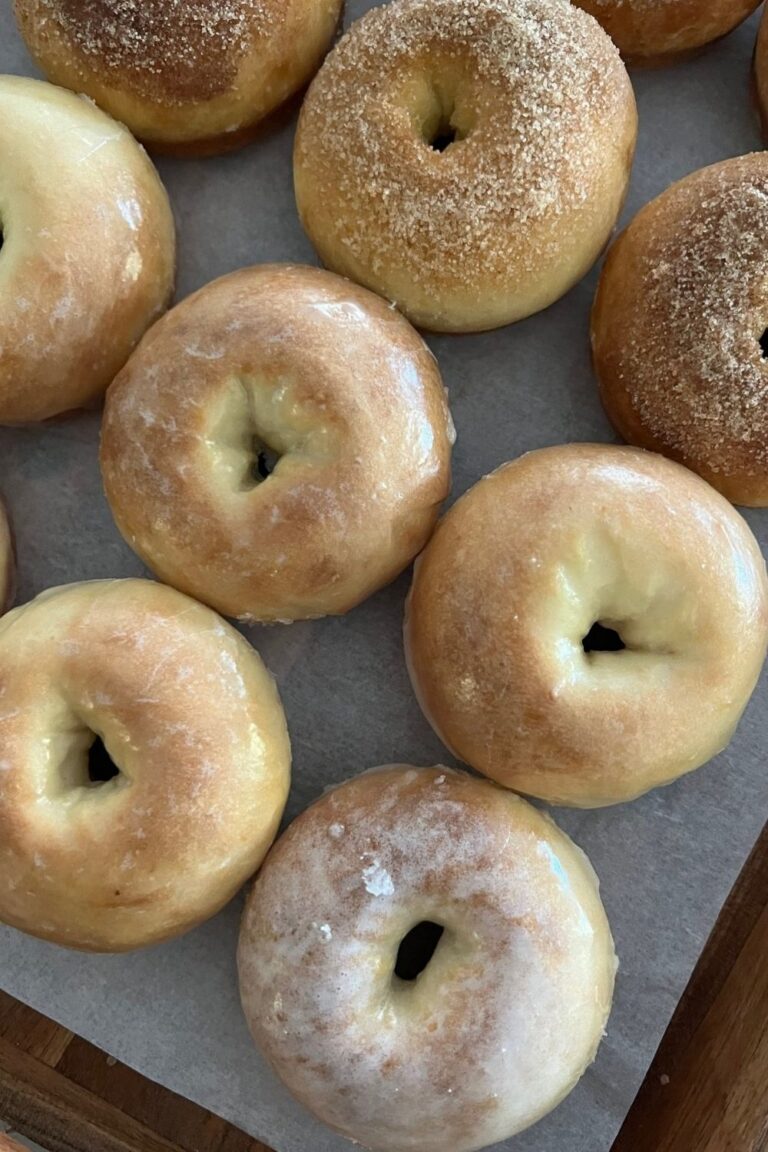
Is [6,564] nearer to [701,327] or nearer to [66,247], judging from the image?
[66,247]

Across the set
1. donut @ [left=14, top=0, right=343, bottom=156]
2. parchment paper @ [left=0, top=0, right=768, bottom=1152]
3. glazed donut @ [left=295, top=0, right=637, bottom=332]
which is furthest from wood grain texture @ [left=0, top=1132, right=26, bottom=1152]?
donut @ [left=14, top=0, right=343, bottom=156]

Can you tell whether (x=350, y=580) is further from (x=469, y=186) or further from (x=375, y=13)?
(x=375, y=13)

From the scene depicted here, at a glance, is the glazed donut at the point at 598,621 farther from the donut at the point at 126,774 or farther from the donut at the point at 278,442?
the donut at the point at 126,774

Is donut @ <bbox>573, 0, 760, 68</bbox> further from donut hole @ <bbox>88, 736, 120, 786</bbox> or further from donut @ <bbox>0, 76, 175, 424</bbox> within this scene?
donut hole @ <bbox>88, 736, 120, 786</bbox>

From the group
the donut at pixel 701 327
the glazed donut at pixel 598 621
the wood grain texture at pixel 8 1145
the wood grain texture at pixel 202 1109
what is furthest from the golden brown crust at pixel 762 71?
the wood grain texture at pixel 8 1145

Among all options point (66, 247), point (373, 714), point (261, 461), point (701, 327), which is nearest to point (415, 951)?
Answer: point (373, 714)

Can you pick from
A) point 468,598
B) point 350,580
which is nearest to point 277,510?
point 350,580
